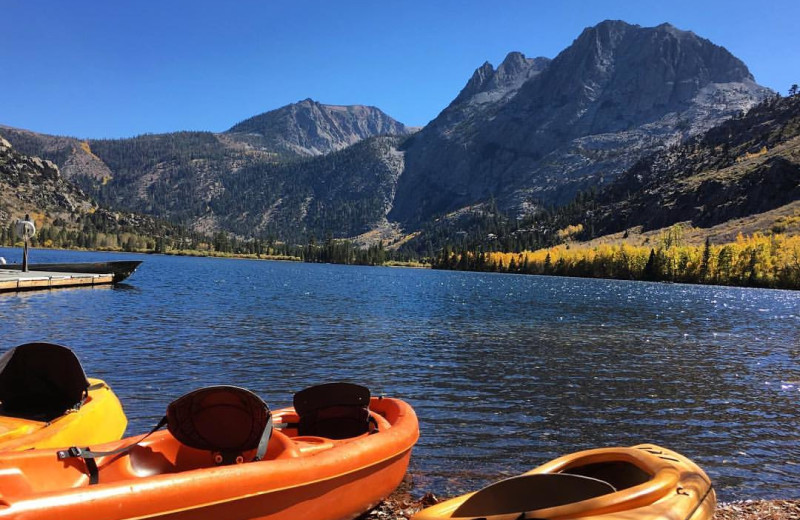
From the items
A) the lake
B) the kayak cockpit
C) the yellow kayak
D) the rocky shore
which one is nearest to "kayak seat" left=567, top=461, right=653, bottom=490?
the rocky shore

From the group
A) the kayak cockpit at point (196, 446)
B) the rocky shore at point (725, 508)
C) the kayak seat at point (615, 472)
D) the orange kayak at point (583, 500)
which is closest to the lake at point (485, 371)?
the rocky shore at point (725, 508)

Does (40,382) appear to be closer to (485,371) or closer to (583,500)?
(583,500)

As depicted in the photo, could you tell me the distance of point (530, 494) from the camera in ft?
20.6

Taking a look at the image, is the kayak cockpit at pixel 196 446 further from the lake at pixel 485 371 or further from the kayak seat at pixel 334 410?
the lake at pixel 485 371

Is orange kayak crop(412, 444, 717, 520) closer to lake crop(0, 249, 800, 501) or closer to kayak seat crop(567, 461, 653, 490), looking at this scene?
kayak seat crop(567, 461, 653, 490)

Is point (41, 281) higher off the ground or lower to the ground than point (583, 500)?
lower

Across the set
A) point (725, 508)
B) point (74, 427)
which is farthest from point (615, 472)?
point (74, 427)

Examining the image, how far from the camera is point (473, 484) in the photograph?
11203mm

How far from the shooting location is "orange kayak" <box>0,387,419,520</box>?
613 centimetres

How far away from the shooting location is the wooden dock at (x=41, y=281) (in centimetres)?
4706

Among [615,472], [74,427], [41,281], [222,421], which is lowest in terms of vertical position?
[41,281]

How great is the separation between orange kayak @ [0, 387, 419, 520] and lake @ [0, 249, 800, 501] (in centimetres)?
198

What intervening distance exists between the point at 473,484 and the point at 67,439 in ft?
24.2

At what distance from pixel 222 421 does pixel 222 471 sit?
1.54 m
